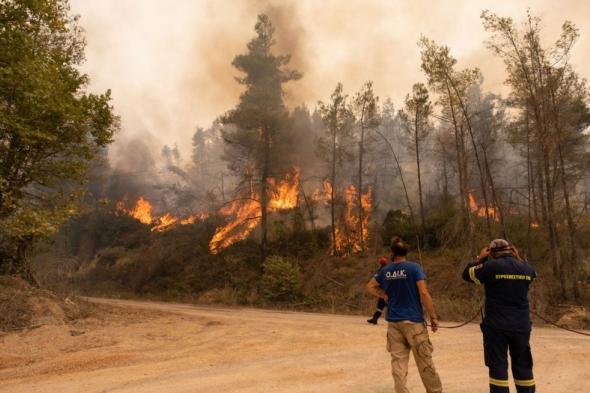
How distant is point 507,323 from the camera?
4660mm

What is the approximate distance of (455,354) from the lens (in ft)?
27.4

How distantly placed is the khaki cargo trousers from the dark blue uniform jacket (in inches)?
32.6

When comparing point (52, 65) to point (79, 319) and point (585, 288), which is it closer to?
point (79, 319)

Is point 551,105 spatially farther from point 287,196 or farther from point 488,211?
point 287,196

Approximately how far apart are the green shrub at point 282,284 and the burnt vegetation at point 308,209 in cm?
9

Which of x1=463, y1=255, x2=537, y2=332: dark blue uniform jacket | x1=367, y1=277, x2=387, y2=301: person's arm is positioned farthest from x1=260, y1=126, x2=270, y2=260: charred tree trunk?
x1=463, y1=255, x2=537, y2=332: dark blue uniform jacket

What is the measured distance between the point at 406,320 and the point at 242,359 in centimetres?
452

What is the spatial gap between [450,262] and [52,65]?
69.5 feet

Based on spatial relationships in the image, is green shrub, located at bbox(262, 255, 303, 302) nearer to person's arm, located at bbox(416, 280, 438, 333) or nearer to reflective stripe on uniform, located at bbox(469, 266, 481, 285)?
person's arm, located at bbox(416, 280, 438, 333)

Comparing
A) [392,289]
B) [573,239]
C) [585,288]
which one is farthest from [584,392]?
[585,288]

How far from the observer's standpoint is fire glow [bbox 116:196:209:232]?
4202 cm

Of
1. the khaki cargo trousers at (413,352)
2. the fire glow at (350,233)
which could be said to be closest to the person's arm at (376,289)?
the khaki cargo trousers at (413,352)

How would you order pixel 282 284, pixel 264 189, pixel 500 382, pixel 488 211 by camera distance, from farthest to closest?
pixel 264 189 < pixel 488 211 < pixel 282 284 < pixel 500 382

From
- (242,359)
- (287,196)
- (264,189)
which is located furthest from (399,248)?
(287,196)
